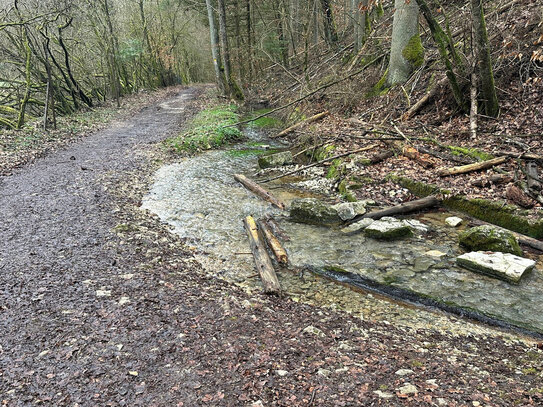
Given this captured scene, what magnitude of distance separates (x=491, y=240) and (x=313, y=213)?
3.06 meters

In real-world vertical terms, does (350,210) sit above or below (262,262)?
above

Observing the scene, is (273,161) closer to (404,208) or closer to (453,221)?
(404,208)

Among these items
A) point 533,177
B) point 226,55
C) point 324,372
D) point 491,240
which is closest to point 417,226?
point 491,240

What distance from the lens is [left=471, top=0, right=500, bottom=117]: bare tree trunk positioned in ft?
25.2

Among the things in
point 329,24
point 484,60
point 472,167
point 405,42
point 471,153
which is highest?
point 329,24

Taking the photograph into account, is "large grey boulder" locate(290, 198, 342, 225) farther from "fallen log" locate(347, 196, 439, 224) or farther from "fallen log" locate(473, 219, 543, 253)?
"fallen log" locate(473, 219, 543, 253)

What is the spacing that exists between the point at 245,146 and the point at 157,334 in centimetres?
1081

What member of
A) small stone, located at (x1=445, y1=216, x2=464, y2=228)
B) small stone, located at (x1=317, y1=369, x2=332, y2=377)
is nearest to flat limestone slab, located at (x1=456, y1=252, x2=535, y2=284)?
small stone, located at (x1=445, y1=216, x2=464, y2=228)

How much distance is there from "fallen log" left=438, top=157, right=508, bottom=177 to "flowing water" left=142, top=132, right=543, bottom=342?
111cm

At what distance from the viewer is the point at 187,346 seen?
3.63 meters

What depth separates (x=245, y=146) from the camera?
1395cm

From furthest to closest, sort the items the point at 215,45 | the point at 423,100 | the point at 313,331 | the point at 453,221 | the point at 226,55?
the point at 215,45
the point at 226,55
the point at 423,100
the point at 453,221
the point at 313,331

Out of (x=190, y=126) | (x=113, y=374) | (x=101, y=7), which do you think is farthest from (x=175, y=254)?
(x=101, y=7)

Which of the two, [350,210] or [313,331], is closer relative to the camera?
[313,331]
